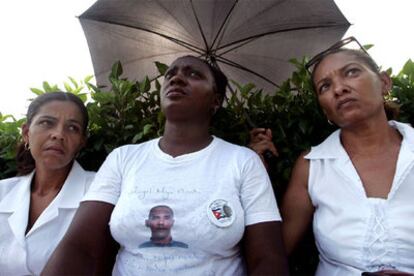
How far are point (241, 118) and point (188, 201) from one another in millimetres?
966

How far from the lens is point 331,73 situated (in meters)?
2.51

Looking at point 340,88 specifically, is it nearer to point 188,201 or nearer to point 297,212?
point 297,212

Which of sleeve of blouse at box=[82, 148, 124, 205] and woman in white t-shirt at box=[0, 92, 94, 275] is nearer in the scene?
sleeve of blouse at box=[82, 148, 124, 205]

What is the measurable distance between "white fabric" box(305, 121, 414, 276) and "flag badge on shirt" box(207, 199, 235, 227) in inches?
22.9

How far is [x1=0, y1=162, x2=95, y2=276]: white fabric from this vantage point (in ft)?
7.73

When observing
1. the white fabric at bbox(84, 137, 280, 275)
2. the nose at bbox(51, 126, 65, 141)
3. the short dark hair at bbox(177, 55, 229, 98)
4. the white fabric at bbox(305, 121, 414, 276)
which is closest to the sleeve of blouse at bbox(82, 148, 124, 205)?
the white fabric at bbox(84, 137, 280, 275)

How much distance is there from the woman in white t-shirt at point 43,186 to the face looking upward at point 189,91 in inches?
26.8

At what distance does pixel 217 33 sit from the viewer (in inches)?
133

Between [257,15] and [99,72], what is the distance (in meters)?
1.36


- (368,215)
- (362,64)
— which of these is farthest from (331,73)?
(368,215)

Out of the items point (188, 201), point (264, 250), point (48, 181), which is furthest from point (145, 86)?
point (264, 250)

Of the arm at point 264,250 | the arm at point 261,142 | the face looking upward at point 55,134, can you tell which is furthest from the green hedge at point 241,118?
the arm at point 264,250

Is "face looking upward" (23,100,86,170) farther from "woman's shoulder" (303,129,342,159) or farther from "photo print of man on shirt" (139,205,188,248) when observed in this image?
"woman's shoulder" (303,129,342,159)

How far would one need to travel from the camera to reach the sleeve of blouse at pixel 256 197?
210 cm
